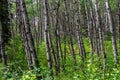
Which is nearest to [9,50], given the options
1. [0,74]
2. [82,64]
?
[82,64]

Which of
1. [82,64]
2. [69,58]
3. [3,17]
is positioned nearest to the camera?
[82,64]

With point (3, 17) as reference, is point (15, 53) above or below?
below

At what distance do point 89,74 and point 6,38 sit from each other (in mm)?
13250

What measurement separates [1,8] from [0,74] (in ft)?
31.4

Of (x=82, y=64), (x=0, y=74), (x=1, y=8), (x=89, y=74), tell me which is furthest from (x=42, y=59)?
(x=89, y=74)

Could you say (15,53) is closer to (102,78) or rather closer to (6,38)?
(6,38)

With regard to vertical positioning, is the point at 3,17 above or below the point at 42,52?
above

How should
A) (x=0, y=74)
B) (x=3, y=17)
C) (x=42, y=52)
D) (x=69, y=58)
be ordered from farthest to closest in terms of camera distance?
(x=42, y=52), (x=3, y=17), (x=69, y=58), (x=0, y=74)

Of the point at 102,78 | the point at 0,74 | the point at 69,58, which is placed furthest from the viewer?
the point at 69,58

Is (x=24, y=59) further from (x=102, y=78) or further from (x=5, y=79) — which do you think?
(x=102, y=78)

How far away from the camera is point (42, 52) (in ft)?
71.5

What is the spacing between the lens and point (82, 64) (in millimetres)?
13227

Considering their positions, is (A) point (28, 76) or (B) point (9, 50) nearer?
(A) point (28, 76)

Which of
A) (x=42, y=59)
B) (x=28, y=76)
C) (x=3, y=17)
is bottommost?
(x=42, y=59)
